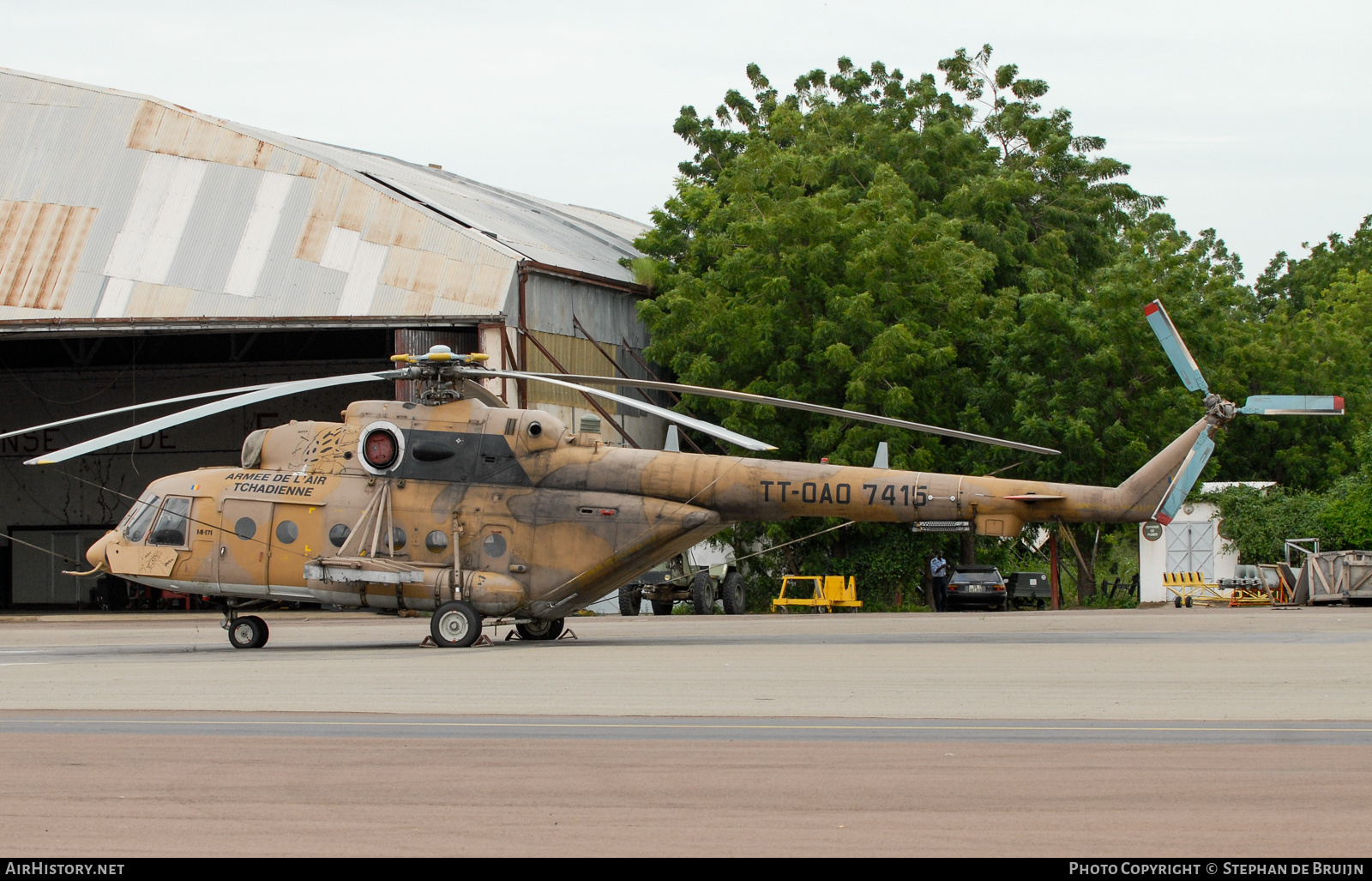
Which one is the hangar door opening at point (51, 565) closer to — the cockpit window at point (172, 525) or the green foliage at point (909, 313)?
the green foliage at point (909, 313)

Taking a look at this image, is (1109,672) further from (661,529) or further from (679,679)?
(661,529)

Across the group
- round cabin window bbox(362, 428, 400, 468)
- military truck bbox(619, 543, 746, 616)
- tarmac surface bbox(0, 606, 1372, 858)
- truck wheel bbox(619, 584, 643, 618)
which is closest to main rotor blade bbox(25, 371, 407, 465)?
round cabin window bbox(362, 428, 400, 468)

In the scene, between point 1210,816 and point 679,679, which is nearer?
point 1210,816

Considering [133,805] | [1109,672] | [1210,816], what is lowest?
[133,805]

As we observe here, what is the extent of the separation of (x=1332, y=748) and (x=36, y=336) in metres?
34.2

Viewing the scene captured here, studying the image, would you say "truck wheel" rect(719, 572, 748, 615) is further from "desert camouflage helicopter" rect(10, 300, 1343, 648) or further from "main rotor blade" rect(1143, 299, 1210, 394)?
"main rotor blade" rect(1143, 299, 1210, 394)

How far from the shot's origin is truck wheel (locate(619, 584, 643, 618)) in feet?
119

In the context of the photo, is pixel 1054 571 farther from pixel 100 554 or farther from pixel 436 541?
pixel 100 554

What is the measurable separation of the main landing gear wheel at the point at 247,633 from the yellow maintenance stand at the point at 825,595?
17447 mm

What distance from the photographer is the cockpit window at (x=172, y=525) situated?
20.7 metres

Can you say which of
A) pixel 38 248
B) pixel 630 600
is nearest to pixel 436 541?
pixel 630 600

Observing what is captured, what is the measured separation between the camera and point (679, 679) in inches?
563

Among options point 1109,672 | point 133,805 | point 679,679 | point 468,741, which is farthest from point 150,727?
point 1109,672

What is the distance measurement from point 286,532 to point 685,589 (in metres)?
16.7
